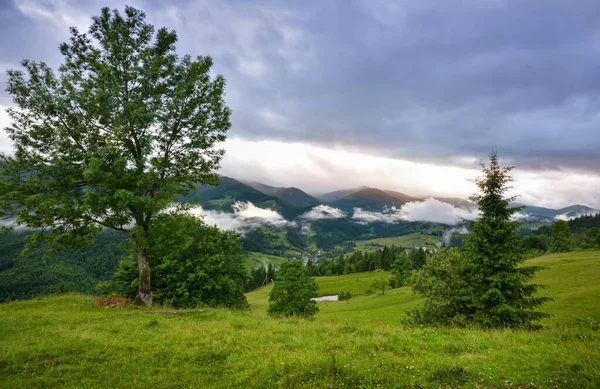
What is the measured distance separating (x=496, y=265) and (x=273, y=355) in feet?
48.0

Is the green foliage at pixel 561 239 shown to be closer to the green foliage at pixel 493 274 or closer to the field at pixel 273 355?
the green foliage at pixel 493 274

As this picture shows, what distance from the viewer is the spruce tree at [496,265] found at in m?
16.0

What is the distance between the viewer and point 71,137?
50.5ft

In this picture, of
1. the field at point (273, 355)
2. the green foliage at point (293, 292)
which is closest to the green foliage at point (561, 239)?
the green foliage at point (293, 292)

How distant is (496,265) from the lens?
53.9 ft

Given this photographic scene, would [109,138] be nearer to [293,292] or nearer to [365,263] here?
[293,292]

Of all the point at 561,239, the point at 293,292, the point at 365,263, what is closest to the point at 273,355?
the point at 293,292

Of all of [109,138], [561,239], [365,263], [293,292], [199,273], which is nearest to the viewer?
[109,138]

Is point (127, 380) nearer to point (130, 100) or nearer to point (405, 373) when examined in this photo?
point (405, 373)

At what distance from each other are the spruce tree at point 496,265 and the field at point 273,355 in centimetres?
514

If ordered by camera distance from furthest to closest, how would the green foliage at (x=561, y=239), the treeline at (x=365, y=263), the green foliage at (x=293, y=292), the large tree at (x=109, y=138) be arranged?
the treeline at (x=365, y=263)
the green foliage at (x=561, y=239)
the green foliage at (x=293, y=292)
the large tree at (x=109, y=138)

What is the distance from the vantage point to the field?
7168 millimetres

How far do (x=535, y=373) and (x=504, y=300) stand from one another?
10640 mm

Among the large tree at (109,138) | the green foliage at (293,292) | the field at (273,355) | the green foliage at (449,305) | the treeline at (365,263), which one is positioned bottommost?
the treeline at (365,263)
